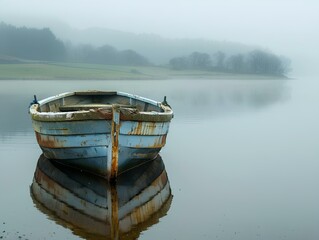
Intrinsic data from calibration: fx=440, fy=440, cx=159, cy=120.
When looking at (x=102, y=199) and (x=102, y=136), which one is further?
(x=102, y=136)

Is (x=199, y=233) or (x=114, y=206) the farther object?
(x=114, y=206)

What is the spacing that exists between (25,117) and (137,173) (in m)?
16.9

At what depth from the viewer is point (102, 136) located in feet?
41.3

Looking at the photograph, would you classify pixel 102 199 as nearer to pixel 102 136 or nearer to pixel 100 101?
pixel 102 136

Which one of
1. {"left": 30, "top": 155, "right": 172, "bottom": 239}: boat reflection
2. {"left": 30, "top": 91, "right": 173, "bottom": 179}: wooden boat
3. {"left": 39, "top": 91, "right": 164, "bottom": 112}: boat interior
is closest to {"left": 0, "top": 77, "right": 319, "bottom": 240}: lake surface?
{"left": 30, "top": 155, "right": 172, "bottom": 239}: boat reflection

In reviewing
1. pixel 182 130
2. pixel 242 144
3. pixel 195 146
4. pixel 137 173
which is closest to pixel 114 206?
pixel 137 173

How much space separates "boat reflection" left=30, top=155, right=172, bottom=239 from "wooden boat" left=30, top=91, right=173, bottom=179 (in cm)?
47

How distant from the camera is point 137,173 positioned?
14.3 m

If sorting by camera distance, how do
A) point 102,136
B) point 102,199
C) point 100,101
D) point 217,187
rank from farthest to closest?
point 100,101 → point 217,187 → point 102,136 → point 102,199

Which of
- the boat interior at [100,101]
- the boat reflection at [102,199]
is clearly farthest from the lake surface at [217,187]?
the boat interior at [100,101]

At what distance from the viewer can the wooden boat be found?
40.9 feet

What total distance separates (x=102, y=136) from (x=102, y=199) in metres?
1.89

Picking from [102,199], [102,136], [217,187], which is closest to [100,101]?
[102,136]

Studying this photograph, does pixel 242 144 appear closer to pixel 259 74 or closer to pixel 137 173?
pixel 137 173
